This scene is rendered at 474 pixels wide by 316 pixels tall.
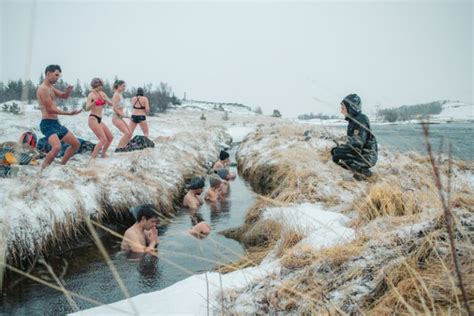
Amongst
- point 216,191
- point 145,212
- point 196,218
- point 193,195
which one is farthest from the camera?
point 216,191

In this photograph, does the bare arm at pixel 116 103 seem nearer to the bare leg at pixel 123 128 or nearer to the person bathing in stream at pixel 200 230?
the bare leg at pixel 123 128

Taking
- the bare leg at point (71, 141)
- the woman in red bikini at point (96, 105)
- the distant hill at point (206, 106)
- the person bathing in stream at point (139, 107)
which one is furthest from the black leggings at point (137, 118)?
the distant hill at point (206, 106)

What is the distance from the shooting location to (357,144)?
6352mm

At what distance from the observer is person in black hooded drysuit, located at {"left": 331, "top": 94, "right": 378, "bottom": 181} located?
19.7ft

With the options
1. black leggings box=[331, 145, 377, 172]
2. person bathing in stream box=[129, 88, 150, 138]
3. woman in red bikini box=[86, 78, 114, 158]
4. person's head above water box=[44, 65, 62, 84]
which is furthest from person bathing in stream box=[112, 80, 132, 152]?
black leggings box=[331, 145, 377, 172]

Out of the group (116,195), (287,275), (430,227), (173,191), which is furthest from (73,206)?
(430,227)

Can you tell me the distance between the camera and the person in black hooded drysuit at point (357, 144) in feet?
19.7

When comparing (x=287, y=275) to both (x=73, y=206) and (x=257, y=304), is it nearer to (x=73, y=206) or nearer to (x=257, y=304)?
(x=257, y=304)

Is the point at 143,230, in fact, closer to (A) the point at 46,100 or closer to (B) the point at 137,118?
(A) the point at 46,100

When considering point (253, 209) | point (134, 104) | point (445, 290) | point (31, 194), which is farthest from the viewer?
point (134, 104)

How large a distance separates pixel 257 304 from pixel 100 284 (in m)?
2.63

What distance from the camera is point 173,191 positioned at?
24.9 ft

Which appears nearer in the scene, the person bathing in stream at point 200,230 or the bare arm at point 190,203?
the person bathing in stream at point 200,230

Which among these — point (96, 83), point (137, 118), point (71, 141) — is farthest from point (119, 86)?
point (71, 141)
